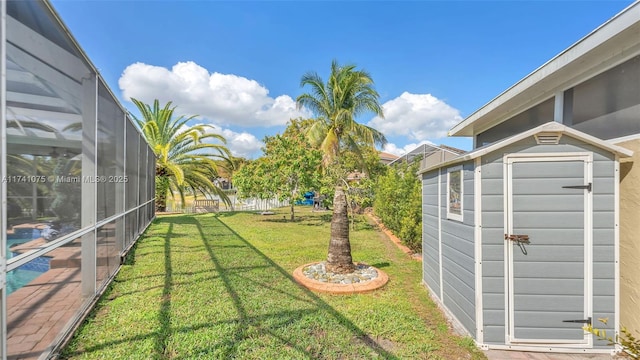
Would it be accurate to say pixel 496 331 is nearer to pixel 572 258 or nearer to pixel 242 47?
pixel 572 258

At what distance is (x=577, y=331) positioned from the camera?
9.89 feet

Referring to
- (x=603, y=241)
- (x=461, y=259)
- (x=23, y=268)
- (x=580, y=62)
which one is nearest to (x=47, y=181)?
(x=23, y=268)

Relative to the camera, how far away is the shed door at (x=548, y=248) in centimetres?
301

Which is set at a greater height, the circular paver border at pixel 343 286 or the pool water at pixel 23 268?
the pool water at pixel 23 268

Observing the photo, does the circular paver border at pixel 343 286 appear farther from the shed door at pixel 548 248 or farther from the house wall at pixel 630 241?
the house wall at pixel 630 241

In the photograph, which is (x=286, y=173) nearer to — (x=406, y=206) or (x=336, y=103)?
(x=336, y=103)

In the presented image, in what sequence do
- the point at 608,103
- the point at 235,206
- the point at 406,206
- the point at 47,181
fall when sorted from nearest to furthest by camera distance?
1. the point at 47,181
2. the point at 608,103
3. the point at 406,206
4. the point at 235,206

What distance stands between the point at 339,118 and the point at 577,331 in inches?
377

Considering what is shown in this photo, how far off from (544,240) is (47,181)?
4.88 m

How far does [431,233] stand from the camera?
467 centimetres

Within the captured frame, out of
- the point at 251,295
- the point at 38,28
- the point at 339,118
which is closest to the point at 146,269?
the point at 251,295

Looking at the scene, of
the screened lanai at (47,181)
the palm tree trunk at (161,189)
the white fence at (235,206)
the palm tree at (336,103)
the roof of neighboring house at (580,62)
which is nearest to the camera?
the screened lanai at (47,181)

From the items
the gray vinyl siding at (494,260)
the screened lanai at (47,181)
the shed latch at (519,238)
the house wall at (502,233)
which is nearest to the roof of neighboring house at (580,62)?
the house wall at (502,233)

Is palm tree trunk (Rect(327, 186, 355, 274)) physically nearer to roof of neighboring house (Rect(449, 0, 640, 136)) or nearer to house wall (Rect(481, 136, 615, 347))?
house wall (Rect(481, 136, 615, 347))
